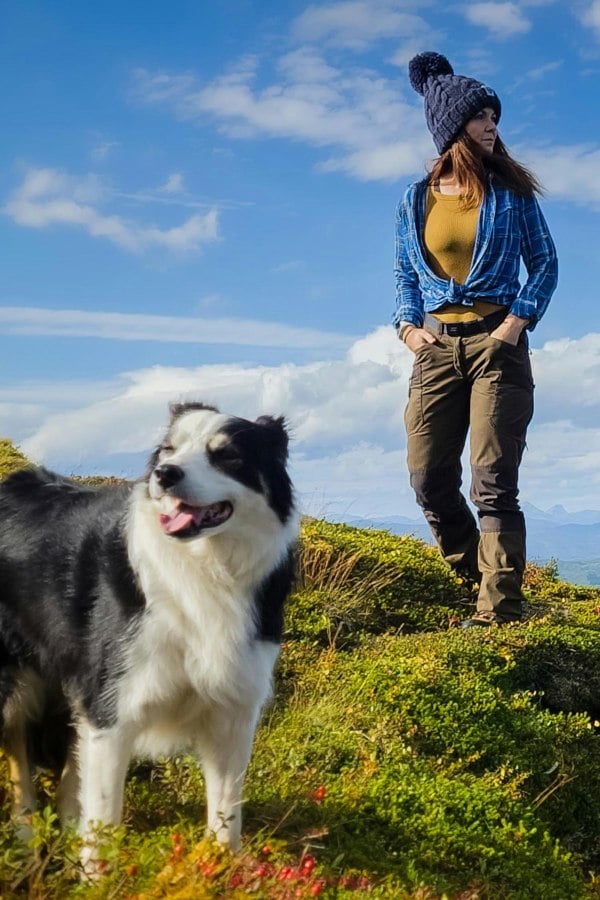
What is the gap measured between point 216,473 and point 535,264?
430cm

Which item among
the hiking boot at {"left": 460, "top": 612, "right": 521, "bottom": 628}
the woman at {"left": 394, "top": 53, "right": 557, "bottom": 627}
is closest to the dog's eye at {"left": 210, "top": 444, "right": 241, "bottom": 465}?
the woman at {"left": 394, "top": 53, "right": 557, "bottom": 627}

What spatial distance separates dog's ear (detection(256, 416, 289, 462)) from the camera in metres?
4.07

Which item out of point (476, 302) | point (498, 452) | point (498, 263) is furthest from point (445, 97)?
point (498, 452)

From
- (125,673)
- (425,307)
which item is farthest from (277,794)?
(425,307)

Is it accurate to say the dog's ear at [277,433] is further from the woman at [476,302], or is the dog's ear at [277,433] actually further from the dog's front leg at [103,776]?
the woman at [476,302]

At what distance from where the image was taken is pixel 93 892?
10.5 feet

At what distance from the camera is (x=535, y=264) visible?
23.9 feet

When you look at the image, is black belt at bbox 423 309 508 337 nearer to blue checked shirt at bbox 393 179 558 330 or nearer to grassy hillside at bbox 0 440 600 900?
blue checked shirt at bbox 393 179 558 330

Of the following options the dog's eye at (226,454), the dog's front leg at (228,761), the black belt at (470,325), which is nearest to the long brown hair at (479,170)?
the black belt at (470,325)

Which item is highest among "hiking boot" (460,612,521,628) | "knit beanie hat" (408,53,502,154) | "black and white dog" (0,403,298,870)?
"knit beanie hat" (408,53,502,154)

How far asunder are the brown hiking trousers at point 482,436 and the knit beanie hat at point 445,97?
1543mm

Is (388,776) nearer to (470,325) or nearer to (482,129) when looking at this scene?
(470,325)

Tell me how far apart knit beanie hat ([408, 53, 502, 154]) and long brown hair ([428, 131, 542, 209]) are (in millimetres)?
111

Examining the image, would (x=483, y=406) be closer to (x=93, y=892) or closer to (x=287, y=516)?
(x=287, y=516)
